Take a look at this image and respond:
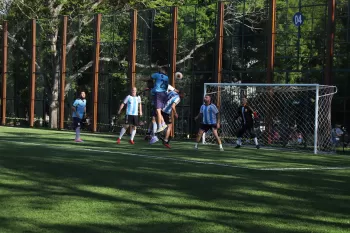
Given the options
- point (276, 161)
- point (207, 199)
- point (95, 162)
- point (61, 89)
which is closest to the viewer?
point (207, 199)

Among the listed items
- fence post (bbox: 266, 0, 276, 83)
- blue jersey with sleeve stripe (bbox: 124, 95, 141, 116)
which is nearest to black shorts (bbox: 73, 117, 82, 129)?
blue jersey with sleeve stripe (bbox: 124, 95, 141, 116)

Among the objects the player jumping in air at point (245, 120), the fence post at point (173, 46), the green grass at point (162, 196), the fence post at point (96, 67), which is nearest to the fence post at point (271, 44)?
the fence post at point (173, 46)

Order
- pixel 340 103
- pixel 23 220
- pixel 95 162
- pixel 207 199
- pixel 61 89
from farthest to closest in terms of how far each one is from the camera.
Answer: pixel 61 89 → pixel 340 103 → pixel 95 162 → pixel 207 199 → pixel 23 220

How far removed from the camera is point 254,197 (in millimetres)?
10672

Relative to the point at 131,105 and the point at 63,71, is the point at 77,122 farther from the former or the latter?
the point at 63,71

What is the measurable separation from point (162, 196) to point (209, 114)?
42.6 feet

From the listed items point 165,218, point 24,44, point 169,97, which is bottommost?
point 165,218

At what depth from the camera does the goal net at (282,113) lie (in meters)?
25.8

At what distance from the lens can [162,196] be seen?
34.2ft

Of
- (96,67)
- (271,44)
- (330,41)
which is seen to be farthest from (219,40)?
(96,67)

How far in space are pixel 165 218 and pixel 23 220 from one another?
1.61 meters

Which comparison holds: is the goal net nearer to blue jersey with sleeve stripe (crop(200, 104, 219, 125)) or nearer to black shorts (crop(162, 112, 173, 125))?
blue jersey with sleeve stripe (crop(200, 104, 219, 125))

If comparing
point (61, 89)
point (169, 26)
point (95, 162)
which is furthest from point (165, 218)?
point (61, 89)

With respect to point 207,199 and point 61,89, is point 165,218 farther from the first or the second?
point 61,89
